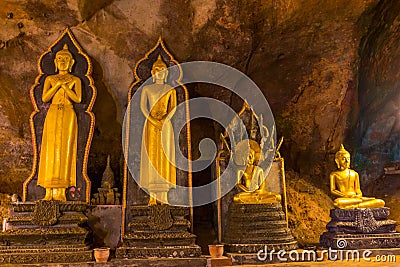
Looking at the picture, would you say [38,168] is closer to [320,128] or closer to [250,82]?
[250,82]

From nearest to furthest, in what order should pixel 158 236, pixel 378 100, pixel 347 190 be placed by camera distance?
pixel 158 236 → pixel 347 190 → pixel 378 100

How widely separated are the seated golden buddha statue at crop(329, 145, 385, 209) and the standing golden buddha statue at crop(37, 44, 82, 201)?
3.95m

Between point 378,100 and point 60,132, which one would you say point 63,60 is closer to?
point 60,132

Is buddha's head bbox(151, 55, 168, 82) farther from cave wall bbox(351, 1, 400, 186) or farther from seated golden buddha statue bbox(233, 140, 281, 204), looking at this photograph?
cave wall bbox(351, 1, 400, 186)

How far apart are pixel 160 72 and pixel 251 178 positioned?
2.14 meters

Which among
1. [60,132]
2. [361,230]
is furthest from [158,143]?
[361,230]

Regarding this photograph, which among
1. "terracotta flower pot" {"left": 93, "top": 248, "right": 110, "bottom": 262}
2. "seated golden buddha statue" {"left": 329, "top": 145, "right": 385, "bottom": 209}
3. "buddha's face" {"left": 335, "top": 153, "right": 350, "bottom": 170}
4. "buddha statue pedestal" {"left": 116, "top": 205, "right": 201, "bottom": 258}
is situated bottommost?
"terracotta flower pot" {"left": 93, "top": 248, "right": 110, "bottom": 262}

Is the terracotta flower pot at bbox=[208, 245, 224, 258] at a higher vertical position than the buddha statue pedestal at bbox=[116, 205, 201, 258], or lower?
lower

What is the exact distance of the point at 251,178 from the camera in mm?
6473

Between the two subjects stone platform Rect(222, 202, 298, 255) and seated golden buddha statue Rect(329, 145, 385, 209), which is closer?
stone platform Rect(222, 202, 298, 255)

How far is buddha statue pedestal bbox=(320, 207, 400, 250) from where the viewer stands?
6.01 m

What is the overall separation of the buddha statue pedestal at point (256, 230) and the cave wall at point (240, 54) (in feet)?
6.67

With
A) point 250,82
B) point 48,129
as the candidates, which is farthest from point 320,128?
point 48,129

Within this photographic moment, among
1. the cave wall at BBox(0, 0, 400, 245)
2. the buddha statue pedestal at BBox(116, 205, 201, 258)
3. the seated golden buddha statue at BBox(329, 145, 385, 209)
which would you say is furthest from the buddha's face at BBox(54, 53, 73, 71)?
the seated golden buddha statue at BBox(329, 145, 385, 209)
